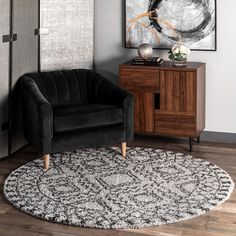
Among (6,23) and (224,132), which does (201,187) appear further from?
(6,23)

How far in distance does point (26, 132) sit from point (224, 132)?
1.93 m

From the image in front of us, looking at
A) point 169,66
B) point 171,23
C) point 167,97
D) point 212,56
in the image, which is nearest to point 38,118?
point 167,97

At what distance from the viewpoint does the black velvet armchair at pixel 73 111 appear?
4.48 meters

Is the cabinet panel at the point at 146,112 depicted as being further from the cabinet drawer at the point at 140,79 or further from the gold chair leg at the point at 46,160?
the gold chair leg at the point at 46,160

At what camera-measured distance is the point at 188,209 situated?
146 inches

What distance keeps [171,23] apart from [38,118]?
1.74 meters

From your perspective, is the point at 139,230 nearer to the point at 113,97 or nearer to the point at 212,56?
the point at 113,97

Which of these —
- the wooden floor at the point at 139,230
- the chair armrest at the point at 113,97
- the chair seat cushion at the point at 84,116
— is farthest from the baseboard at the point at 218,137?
the wooden floor at the point at 139,230

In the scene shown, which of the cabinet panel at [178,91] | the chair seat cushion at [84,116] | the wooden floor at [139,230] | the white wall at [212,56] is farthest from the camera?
the white wall at [212,56]

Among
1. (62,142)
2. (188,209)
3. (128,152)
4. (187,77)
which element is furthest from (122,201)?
(187,77)

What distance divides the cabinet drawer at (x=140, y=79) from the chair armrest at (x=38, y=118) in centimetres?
89

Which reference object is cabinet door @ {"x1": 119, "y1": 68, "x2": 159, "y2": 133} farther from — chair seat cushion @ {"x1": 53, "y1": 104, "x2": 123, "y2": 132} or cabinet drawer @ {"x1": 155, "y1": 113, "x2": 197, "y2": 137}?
chair seat cushion @ {"x1": 53, "y1": 104, "x2": 123, "y2": 132}

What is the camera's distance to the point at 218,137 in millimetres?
5461

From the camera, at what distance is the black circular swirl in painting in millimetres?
5250
